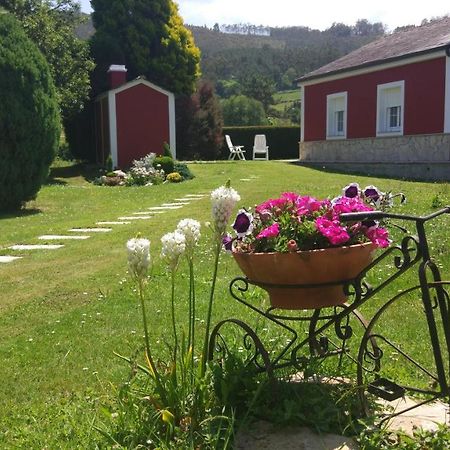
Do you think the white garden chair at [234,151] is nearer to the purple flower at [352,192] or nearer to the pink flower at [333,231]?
the purple flower at [352,192]

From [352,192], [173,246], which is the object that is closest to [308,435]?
[173,246]

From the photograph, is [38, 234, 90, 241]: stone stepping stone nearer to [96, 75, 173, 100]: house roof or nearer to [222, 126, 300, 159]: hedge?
[96, 75, 173, 100]: house roof

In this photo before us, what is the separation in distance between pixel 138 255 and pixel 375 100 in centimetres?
1830

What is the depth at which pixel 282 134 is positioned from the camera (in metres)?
29.7

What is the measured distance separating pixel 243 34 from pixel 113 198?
8903 centimetres

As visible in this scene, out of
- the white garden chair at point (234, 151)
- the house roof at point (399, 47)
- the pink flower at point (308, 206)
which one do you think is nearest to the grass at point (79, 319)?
the pink flower at point (308, 206)

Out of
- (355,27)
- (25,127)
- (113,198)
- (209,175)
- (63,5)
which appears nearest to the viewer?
(25,127)

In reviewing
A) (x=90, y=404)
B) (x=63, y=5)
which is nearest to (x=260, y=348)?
(x=90, y=404)

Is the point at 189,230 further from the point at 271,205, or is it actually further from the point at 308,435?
the point at 308,435

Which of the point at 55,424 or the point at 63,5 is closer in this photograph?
the point at 55,424

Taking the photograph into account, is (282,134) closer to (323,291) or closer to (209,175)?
(209,175)

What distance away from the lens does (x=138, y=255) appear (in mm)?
2309

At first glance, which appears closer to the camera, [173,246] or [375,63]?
[173,246]

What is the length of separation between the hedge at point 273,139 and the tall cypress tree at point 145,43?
4.51 metres
